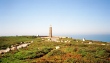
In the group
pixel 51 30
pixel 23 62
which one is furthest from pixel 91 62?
pixel 51 30

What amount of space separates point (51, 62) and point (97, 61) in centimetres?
669

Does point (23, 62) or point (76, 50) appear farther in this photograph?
point (76, 50)

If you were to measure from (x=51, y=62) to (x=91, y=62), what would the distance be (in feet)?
18.7

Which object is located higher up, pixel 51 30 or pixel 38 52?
pixel 51 30

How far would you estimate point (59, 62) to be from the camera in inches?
830

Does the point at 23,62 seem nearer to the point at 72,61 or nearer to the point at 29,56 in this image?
the point at 29,56

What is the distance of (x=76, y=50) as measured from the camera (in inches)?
1110

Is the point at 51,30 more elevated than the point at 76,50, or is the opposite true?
the point at 51,30

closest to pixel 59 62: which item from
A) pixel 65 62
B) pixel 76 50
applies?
pixel 65 62

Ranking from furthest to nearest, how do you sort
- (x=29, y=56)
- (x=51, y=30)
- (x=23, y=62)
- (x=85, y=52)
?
(x=51, y=30), (x=85, y=52), (x=29, y=56), (x=23, y=62)

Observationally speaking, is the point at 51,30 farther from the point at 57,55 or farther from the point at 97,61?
the point at 97,61

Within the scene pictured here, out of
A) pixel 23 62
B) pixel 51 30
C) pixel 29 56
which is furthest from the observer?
pixel 51 30

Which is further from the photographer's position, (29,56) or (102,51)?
(102,51)

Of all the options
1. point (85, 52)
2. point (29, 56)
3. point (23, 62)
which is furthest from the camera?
point (85, 52)
